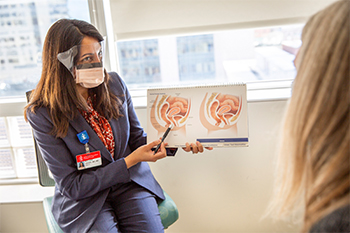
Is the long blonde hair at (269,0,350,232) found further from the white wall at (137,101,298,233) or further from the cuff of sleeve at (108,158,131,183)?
the white wall at (137,101,298,233)

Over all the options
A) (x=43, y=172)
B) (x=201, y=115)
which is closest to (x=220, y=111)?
(x=201, y=115)

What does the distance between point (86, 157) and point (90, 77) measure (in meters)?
0.40

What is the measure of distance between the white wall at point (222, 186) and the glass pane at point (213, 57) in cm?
32

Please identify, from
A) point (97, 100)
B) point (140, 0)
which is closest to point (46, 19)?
point (140, 0)

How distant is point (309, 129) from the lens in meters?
0.64

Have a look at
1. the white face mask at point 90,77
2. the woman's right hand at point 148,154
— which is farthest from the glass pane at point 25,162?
the woman's right hand at point 148,154

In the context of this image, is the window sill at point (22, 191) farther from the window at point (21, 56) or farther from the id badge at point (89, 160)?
the id badge at point (89, 160)

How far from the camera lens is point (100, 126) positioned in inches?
58.3

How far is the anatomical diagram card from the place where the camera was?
134 centimetres

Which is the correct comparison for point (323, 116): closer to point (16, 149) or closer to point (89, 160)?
point (89, 160)

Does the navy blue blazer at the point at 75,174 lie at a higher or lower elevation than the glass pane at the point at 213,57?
lower

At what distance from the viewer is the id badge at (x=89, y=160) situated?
1366 millimetres

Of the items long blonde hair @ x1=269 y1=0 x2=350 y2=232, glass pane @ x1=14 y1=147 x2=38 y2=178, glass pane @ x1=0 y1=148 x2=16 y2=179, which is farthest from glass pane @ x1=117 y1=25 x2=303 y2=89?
long blonde hair @ x1=269 y1=0 x2=350 y2=232

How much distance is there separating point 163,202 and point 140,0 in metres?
1.30
